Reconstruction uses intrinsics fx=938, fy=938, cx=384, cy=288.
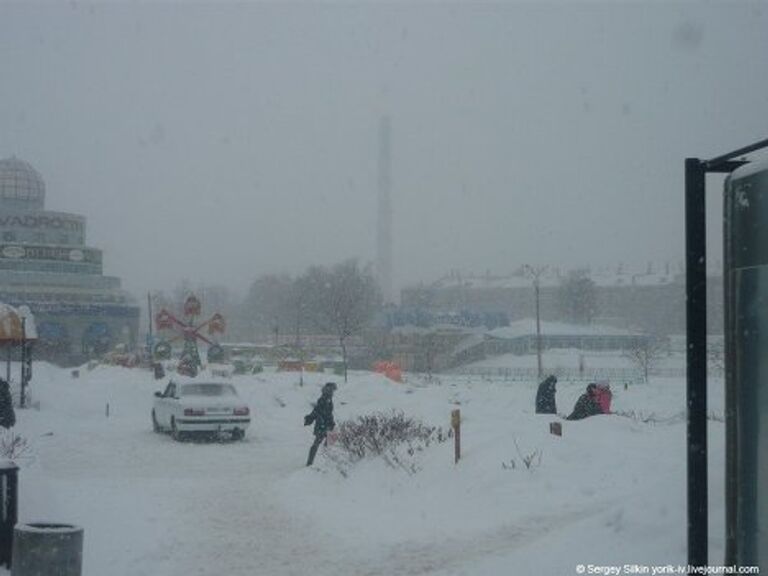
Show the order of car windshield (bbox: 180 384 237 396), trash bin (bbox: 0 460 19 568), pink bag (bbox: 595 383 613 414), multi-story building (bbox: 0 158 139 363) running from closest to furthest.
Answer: trash bin (bbox: 0 460 19 568) < pink bag (bbox: 595 383 613 414) < car windshield (bbox: 180 384 237 396) < multi-story building (bbox: 0 158 139 363)

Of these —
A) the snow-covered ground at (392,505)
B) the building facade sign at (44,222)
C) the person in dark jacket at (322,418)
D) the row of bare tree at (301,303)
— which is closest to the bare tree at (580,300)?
the row of bare tree at (301,303)

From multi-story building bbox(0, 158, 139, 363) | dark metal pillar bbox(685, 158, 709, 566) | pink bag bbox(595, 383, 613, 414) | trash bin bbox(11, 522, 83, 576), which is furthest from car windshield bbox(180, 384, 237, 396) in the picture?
multi-story building bbox(0, 158, 139, 363)

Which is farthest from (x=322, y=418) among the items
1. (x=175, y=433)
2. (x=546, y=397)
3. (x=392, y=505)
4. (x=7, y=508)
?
(x=7, y=508)

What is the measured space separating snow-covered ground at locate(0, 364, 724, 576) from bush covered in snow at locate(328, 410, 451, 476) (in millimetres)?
195

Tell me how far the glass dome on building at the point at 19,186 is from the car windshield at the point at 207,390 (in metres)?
67.3

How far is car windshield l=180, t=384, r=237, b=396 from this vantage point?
21844 mm

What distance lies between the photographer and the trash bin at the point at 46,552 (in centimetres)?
723

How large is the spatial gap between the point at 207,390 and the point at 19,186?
6822 cm

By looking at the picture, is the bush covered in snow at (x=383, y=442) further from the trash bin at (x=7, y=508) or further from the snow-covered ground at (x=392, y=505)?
the trash bin at (x=7, y=508)

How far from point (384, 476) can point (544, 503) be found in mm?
2674

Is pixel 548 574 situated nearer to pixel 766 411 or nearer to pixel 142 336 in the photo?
pixel 766 411

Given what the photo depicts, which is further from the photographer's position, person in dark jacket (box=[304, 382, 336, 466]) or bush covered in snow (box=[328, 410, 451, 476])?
person in dark jacket (box=[304, 382, 336, 466])

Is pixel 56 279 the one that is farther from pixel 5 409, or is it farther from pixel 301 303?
pixel 5 409

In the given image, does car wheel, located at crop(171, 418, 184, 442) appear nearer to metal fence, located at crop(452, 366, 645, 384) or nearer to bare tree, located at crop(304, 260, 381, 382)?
metal fence, located at crop(452, 366, 645, 384)
